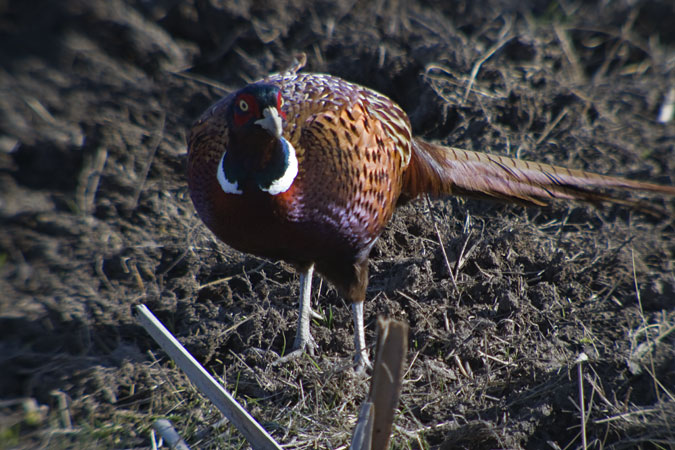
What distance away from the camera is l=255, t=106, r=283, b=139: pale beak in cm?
198

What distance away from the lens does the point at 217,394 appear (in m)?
1.93

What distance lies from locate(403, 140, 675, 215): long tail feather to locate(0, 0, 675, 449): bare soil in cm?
42

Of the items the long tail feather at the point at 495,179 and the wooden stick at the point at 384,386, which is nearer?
the wooden stick at the point at 384,386

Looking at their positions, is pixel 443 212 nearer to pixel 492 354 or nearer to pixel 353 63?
pixel 492 354

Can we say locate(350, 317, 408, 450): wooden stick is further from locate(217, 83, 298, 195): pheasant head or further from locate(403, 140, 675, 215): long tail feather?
locate(403, 140, 675, 215): long tail feather

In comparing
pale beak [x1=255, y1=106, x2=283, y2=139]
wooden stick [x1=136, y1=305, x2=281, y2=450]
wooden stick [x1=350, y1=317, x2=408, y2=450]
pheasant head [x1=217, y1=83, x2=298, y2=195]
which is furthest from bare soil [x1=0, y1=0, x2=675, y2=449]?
pale beak [x1=255, y1=106, x2=283, y2=139]

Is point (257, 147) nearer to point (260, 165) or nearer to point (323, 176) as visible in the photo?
point (260, 165)

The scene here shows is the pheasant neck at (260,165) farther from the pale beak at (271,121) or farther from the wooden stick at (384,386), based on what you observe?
the wooden stick at (384,386)

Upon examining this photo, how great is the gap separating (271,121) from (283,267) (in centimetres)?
130

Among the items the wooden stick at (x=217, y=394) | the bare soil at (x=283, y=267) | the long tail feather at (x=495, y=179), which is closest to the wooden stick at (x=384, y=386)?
the wooden stick at (x=217, y=394)

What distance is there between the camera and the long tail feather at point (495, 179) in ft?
8.73

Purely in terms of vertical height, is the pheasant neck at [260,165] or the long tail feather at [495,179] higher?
the pheasant neck at [260,165]

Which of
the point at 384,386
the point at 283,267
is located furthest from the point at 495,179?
the point at 384,386

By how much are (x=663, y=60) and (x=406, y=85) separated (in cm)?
219
